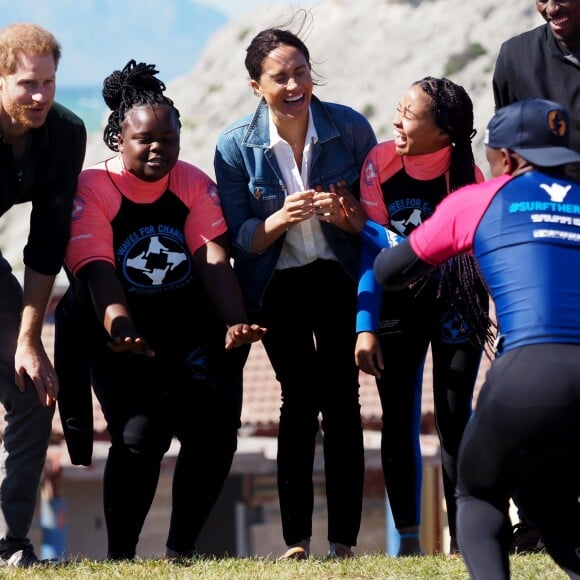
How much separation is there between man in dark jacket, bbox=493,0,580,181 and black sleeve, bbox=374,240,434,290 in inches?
69.6

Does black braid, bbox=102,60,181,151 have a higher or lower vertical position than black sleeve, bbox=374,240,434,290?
higher

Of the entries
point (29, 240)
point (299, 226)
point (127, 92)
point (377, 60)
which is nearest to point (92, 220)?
point (29, 240)

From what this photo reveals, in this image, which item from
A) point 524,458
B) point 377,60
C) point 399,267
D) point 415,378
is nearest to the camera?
point 524,458

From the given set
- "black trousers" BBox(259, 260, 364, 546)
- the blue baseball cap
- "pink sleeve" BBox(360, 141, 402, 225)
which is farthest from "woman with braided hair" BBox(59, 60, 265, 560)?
the blue baseball cap

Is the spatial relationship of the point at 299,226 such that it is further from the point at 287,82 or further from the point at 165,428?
the point at 165,428

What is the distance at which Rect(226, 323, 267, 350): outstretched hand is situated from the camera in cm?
616

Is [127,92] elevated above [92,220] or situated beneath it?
elevated above

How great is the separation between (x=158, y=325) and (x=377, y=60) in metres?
85.2

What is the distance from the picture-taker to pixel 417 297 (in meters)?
6.59

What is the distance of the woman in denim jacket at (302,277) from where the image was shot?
21.7ft

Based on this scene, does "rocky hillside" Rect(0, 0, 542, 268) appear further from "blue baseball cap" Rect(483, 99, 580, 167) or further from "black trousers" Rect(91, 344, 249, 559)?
"blue baseball cap" Rect(483, 99, 580, 167)

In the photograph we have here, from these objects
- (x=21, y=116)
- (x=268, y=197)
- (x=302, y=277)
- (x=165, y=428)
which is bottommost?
(x=165, y=428)

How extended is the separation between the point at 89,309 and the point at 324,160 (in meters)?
1.37

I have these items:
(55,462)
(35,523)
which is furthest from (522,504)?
(35,523)
